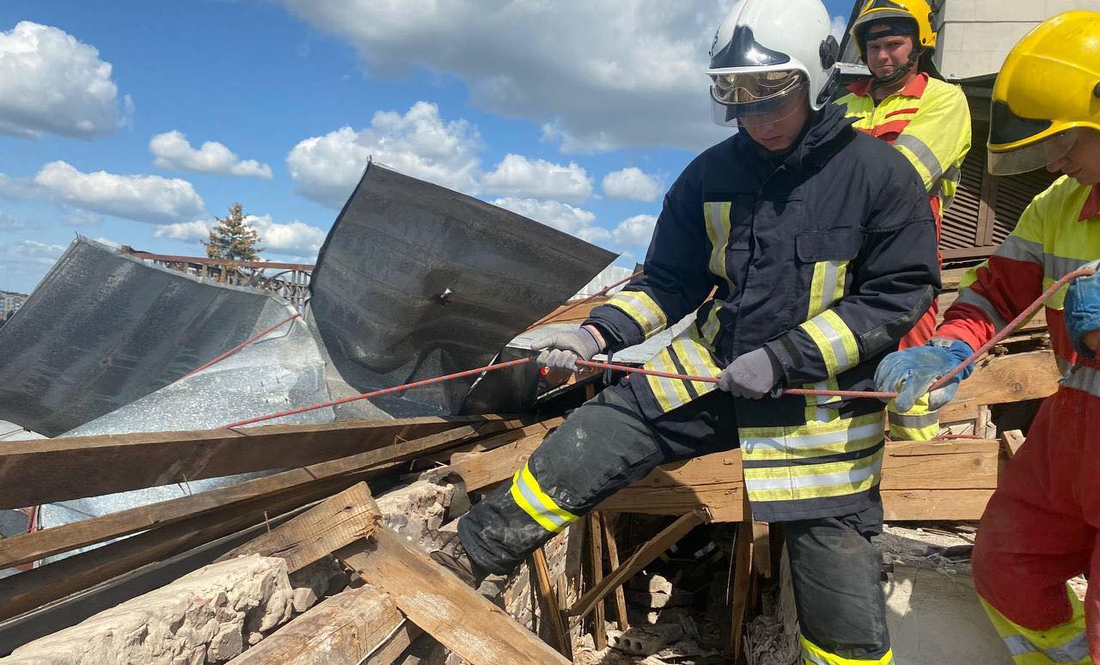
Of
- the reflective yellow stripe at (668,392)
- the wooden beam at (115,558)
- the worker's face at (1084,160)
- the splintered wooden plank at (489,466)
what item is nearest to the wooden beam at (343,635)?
the wooden beam at (115,558)

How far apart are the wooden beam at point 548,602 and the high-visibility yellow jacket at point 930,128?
103 inches

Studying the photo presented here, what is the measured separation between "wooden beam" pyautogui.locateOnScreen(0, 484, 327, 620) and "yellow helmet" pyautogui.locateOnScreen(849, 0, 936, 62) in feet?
10.1

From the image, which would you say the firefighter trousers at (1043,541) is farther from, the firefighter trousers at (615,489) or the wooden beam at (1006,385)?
the wooden beam at (1006,385)

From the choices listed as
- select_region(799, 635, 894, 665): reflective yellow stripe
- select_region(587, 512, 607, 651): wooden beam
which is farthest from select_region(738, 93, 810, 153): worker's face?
select_region(587, 512, 607, 651): wooden beam

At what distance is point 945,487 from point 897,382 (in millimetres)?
1595

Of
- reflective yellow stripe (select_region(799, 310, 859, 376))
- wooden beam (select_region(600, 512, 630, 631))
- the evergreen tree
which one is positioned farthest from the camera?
the evergreen tree

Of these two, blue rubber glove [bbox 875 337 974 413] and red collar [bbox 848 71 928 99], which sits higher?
red collar [bbox 848 71 928 99]

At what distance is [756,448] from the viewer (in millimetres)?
2293

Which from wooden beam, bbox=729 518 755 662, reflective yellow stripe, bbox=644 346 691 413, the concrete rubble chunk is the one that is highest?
reflective yellow stripe, bbox=644 346 691 413

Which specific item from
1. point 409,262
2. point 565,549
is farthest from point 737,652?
point 409,262

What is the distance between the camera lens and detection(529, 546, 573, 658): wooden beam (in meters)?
4.22

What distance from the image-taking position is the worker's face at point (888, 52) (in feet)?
10.7

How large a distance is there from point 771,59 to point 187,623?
2135 millimetres

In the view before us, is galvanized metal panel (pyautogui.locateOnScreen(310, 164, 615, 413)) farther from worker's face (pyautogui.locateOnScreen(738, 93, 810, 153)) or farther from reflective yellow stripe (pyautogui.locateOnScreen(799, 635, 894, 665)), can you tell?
reflective yellow stripe (pyautogui.locateOnScreen(799, 635, 894, 665))
